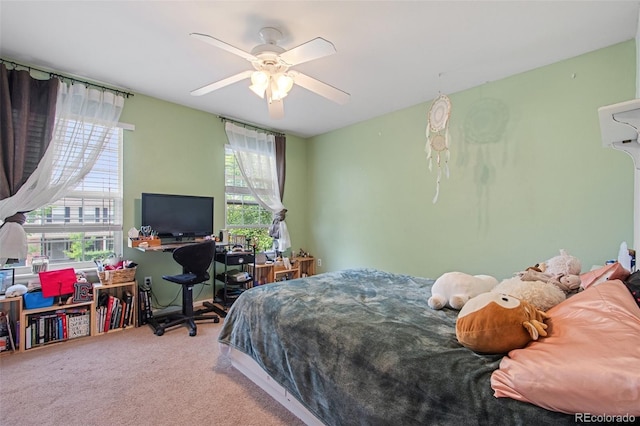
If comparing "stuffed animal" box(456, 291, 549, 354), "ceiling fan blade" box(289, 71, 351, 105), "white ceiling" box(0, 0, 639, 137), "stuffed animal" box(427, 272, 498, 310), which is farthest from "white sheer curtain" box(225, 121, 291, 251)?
"stuffed animal" box(456, 291, 549, 354)

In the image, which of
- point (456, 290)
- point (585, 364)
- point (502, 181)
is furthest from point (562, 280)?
point (502, 181)

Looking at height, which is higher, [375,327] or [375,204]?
[375,204]

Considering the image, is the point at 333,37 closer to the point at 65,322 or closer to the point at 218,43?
the point at 218,43

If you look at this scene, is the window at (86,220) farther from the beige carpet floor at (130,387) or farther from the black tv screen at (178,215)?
the beige carpet floor at (130,387)

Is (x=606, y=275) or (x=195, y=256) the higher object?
(x=606, y=275)

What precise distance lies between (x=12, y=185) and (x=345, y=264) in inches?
151

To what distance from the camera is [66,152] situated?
2910 millimetres

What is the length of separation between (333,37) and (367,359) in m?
2.28

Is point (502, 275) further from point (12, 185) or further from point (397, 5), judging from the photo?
point (12, 185)

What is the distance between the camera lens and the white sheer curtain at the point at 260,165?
4230 millimetres

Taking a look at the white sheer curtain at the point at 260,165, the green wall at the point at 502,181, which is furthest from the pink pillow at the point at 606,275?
the white sheer curtain at the point at 260,165

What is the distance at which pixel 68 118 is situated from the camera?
9.64ft

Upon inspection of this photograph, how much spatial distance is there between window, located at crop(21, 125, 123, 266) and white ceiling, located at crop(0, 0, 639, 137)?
0.94 metres

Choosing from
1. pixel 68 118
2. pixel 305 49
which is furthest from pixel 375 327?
pixel 68 118
